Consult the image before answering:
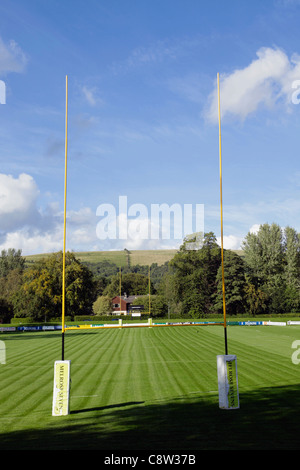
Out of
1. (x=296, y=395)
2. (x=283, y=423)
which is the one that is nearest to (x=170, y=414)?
(x=283, y=423)

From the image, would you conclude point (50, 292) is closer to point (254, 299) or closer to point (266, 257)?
point (254, 299)

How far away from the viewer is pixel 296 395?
1305 cm

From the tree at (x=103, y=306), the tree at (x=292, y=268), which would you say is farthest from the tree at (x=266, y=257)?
the tree at (x=103, y=306)

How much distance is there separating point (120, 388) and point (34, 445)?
6322 millimetres

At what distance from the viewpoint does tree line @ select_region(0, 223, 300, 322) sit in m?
69.9

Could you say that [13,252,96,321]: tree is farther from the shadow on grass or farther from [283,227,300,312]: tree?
the shadow on grass

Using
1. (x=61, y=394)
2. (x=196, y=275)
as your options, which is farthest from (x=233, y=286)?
(x=61, y=394)

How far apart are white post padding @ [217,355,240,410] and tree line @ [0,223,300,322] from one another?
52562 millimetres

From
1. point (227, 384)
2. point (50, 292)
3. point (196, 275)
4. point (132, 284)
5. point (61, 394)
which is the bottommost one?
point (61, 394)

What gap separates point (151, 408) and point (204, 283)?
2570 inches

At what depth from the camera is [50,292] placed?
6869 cm

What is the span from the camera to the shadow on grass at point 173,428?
8.33m
